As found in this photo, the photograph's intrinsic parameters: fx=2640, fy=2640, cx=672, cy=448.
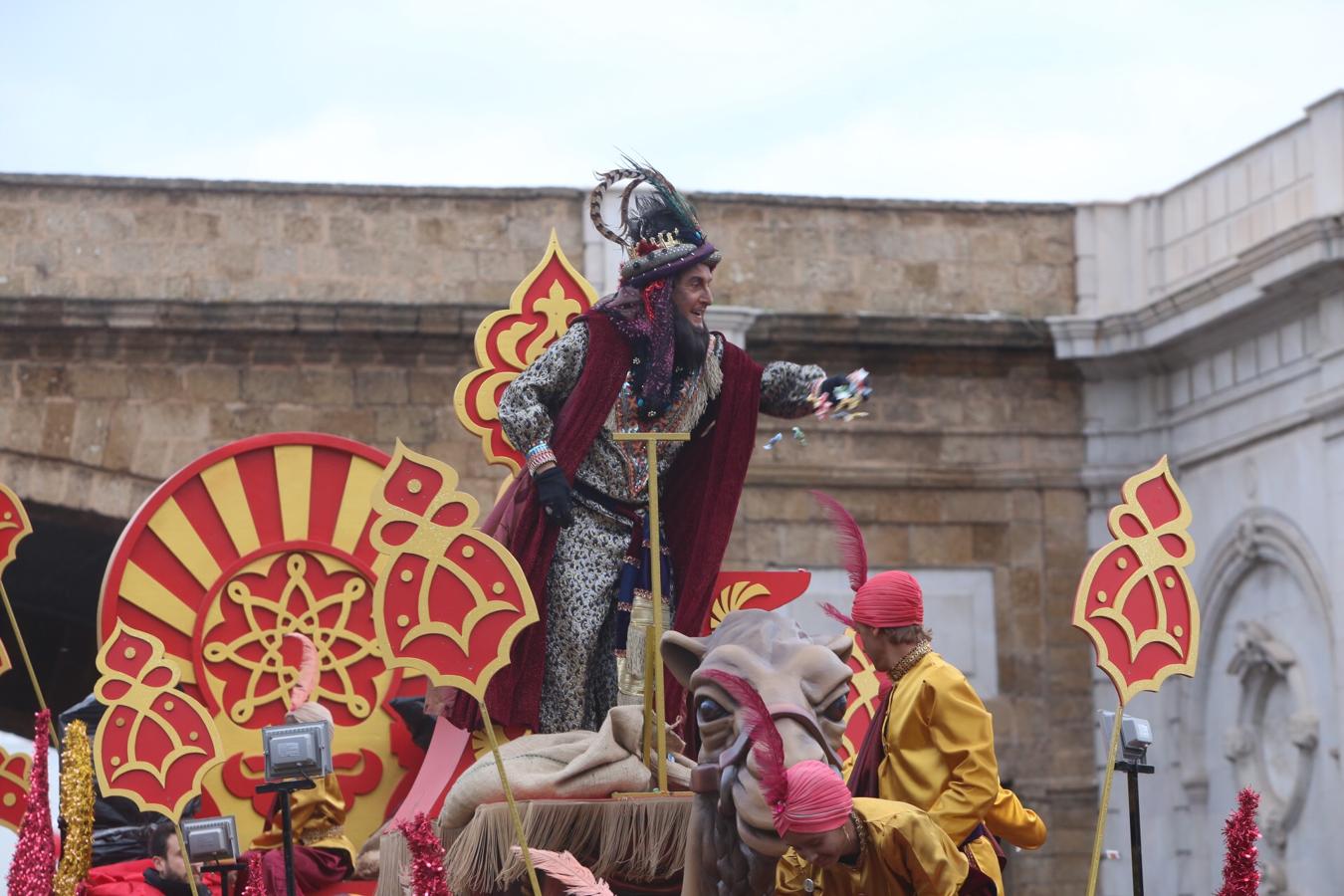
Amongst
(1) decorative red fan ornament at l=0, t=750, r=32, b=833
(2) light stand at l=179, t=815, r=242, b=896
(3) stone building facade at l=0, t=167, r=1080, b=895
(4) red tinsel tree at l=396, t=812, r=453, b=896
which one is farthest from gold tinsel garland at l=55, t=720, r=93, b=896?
(3) stone building facade at l=0, t=167, r=1080, b=895

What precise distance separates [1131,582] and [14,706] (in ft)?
44.8

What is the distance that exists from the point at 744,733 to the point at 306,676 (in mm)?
3924

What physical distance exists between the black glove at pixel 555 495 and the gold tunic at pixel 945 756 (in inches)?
57.2

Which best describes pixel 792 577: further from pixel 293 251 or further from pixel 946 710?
pixel 293 251

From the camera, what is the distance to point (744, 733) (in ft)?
15.4

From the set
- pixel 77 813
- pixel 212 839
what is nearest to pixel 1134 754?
pixel 212 839

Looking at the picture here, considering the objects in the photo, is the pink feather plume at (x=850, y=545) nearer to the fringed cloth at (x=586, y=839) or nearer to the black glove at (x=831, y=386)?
the fringed cloth at (x=586, y=839)

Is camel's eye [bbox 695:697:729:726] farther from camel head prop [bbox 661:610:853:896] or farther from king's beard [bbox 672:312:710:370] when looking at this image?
king's beard [bbox 672:312:710:370]

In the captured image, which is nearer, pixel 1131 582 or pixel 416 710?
pixel 1131 582

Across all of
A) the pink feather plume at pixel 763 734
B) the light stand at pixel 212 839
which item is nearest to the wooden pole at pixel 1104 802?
the pink feather plume at pixel 763 734

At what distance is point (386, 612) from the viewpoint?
19.5 ft

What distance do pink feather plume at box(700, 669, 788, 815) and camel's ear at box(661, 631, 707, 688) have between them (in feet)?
0.81

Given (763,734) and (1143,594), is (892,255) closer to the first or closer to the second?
(1143,594)

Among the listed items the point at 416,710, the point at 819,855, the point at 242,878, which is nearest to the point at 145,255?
the point at 416,710
